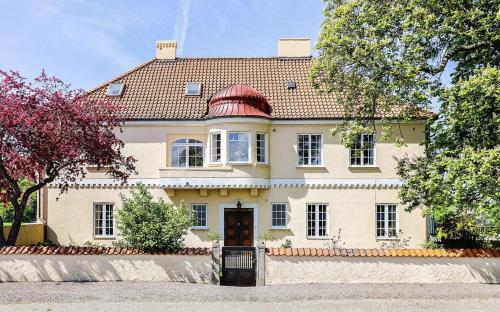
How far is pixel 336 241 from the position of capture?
2498 centimetres

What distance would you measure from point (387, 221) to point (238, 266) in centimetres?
1108

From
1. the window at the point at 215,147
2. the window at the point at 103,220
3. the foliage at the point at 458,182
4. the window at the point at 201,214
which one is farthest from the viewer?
the window at the point at 103,220

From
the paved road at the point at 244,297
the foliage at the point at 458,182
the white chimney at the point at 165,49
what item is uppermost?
the white chimney at the point at 165,49

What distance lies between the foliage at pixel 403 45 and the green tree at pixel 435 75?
3 cm

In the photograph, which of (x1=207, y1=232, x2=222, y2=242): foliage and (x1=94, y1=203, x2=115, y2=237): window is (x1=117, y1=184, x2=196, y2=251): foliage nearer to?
(x1=207, y1=232, x2=222, y2=242): foliage

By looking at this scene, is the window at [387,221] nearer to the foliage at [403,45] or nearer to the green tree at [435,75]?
the green tree at [435,75]

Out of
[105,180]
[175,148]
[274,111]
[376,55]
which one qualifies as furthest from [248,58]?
[376,55]

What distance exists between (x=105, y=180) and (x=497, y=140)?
17.3 metres

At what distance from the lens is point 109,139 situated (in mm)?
18500

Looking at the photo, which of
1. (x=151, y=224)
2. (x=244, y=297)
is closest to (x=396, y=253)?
(x=244, y=297)

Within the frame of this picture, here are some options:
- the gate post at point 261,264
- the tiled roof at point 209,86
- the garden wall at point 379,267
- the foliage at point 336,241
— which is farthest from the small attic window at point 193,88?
the garden wall at point 379,267

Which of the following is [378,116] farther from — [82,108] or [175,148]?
[82,108]

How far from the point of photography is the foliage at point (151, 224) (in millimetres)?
16703

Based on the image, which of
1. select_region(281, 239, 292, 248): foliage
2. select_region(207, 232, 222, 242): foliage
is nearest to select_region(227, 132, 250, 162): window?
select_region(207, 232, 222, 242): foliage
